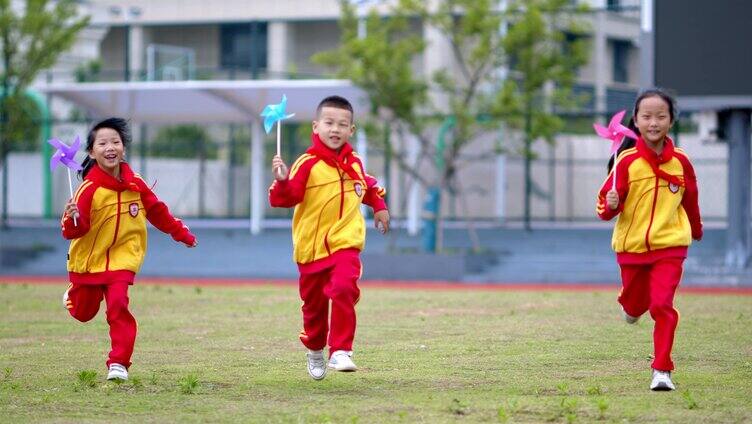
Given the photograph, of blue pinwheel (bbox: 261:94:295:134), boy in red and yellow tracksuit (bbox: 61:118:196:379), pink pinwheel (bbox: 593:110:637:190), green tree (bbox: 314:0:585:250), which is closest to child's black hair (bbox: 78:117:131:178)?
boy in red and yellow tracksuit (bbox: 61:118:196:379)

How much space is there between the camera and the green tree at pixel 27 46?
2956 centimetres

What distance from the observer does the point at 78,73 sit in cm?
3475

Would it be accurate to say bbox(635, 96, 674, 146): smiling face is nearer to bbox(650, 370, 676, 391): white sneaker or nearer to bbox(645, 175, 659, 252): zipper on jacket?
bbox(645, 175, 659, 252): zipper on jacket

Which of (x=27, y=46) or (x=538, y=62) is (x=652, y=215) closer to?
(x=538, y=62)

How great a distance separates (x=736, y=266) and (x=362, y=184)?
1526 centimetres

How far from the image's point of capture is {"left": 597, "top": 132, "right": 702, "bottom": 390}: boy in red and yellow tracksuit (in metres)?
8.84

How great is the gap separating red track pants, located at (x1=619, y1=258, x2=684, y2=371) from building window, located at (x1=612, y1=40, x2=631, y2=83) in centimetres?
2868

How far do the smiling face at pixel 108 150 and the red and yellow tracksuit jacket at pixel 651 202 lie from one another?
325 centimetres

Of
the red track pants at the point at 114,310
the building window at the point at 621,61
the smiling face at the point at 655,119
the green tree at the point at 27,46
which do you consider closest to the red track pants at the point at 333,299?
the red track pants at the point at 114,310

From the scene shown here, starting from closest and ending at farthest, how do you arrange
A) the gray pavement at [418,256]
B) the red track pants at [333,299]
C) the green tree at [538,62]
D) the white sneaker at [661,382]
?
1. the white sneaker at [661,382]
2. the red track pants at [333,299]
3. the gray pavement at [418,256]
4. the green tree at [538,62]

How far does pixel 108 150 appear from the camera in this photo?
9.20m

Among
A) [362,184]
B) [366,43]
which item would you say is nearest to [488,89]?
[366,43]

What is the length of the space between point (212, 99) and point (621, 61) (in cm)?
1302

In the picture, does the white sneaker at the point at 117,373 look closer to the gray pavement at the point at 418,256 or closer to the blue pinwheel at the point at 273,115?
the blue pinwheel at the point at 273,115
